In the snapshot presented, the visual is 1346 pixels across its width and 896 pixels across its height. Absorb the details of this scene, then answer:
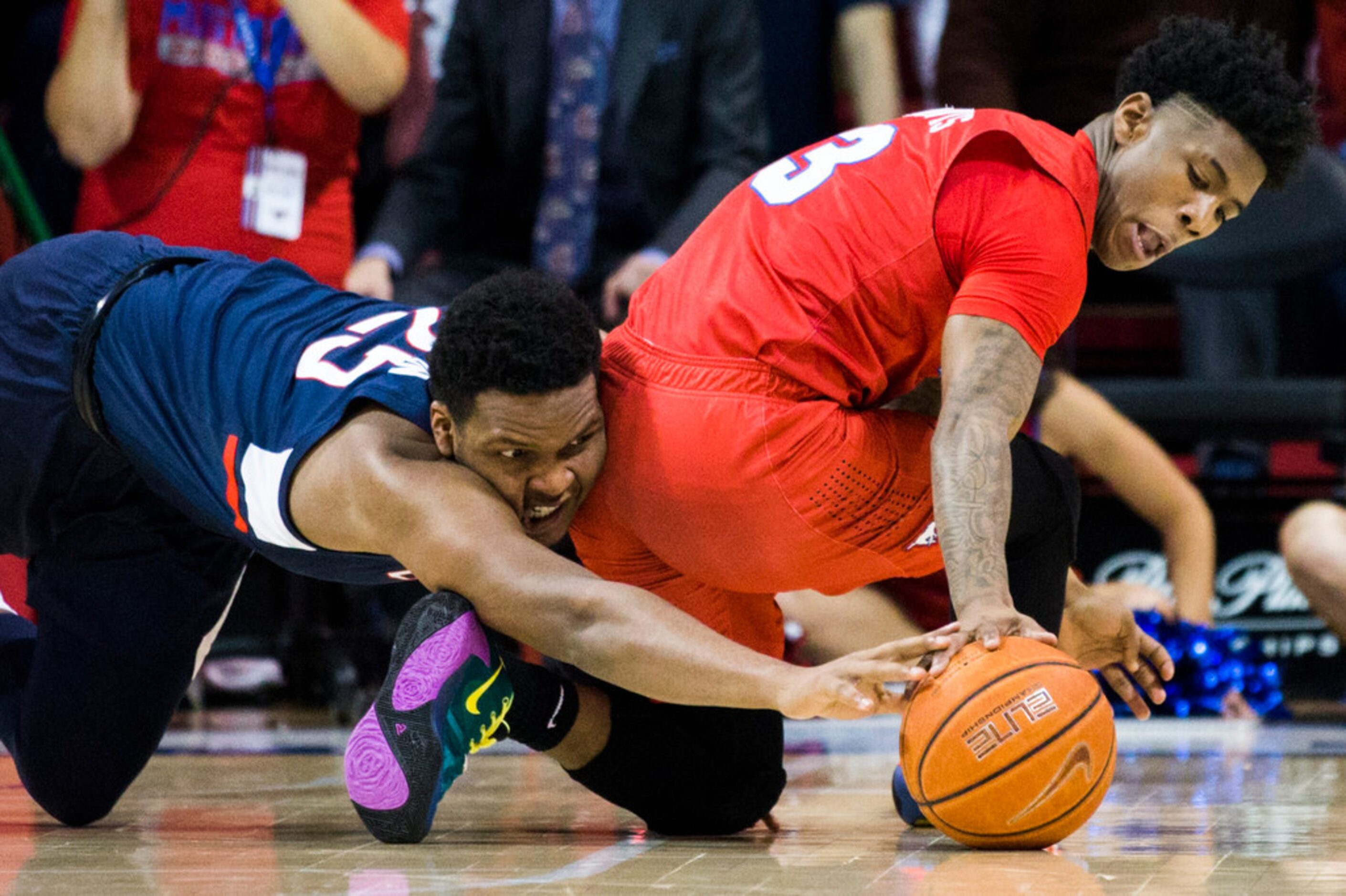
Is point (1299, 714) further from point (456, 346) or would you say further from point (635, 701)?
point (456, 346)

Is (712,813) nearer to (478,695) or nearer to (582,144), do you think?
(478,695)

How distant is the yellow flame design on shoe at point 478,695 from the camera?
8.30ft

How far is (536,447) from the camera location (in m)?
2.53

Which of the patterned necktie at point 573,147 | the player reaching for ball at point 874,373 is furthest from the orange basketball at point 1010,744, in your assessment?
the patterned necktie at point 573,147

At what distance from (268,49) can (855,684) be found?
119 inches

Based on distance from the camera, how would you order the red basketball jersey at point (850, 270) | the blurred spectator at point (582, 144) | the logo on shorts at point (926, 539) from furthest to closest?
1. the blurred spectator at point (582, 144)
2. the logo on shorts at point (926, 539)
3. the red basketball jersey at point (850, 270)

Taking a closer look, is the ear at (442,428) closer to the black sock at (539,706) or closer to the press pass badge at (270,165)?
the black sock at (539,706)

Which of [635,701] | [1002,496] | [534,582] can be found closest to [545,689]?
[635,701]

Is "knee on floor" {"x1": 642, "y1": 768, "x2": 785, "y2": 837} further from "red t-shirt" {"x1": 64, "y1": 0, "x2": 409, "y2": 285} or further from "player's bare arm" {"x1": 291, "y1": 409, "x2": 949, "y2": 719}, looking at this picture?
"red t-shirt" {"x1": 64, "y1": 0, "x2": 409, "y2": 285}

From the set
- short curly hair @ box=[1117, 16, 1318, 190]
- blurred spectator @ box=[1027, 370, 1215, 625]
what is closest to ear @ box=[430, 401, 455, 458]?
short curly hair @ box=[1117, 16, 1318, 190]

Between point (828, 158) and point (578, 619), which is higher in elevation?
point (828, 158)

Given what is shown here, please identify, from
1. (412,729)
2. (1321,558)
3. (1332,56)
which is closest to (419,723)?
(412,729)

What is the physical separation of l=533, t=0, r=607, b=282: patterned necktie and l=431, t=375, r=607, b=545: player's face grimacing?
2.15 metres

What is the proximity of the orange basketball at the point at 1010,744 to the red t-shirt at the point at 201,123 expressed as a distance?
273cm
